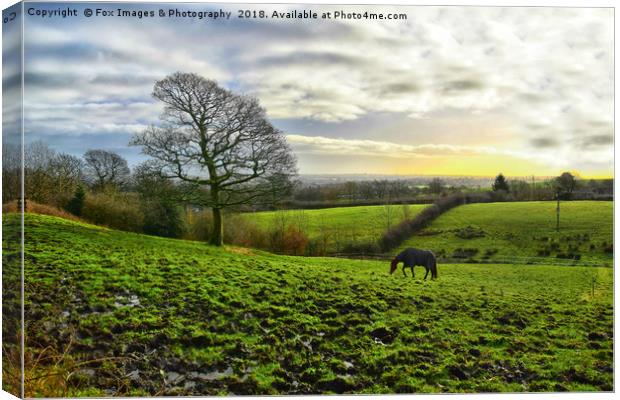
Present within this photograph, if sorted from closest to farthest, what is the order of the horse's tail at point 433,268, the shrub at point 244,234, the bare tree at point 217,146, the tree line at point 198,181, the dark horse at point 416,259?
the tree line at point 198,181 < the bare tree at point 217,146 < the dark horse at point 416,259 < the horse's tail at point 433,268 < the shrub at point 244,234

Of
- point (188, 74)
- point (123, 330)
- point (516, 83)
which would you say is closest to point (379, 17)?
point (516, 83)

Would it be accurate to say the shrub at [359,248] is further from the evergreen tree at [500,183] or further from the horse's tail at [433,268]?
A: the evergreen tree at [500,183]

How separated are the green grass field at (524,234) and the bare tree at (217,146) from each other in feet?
7.55

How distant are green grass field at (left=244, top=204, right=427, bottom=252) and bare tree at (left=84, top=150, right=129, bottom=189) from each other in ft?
6.23

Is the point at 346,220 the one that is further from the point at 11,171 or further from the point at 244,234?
the point at 11,171

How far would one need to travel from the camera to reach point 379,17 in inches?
287

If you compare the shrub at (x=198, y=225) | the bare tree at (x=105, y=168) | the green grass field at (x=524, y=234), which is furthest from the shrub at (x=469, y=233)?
the bare tree at (x=105, y=168)

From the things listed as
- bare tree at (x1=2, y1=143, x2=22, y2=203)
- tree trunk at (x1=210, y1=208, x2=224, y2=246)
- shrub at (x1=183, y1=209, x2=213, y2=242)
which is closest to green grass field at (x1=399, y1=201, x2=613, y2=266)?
tree trunk at (x1=210, y1=208, x2=224, y2=246)

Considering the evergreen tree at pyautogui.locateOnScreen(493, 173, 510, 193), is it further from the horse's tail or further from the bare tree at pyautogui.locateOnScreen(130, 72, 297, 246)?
the bare tree at pyautogui.locateOnScreen(130, 72, 297, 246)

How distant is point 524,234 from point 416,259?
170 centimetres

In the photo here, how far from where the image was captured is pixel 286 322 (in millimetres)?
7391

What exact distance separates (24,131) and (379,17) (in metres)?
4.92

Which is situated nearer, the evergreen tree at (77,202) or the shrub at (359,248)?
the evergreen tree at (77,202)

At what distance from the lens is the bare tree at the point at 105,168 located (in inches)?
287
